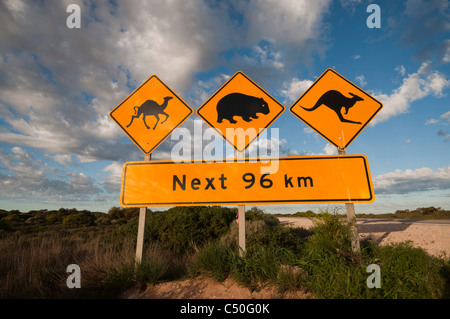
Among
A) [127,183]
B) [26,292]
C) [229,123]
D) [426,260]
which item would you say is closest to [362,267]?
[426,260]

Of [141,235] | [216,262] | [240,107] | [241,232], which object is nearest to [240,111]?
[240,107]

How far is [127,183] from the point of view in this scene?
434 centimetres

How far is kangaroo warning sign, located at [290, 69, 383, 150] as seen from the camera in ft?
13.9

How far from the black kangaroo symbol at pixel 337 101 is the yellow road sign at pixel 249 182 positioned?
3.45 feet

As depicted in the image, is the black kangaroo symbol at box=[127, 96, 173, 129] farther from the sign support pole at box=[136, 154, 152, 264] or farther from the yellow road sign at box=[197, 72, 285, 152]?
the sign support pole at box=[136, 154, 152, 264]

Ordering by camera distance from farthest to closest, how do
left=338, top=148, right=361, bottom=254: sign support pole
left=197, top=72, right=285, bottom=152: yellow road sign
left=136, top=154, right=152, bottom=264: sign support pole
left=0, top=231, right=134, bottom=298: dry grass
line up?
left=197, top=72, right=285, bottom=152: yellow road sign, left=136, top=154, right=152, bottom=264: sign support pole, left=338, top=148, right=361, bottom=254: sign support pole, left=0, top=231, right=134, bottom=298: dry grass

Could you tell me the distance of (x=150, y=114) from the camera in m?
4.81

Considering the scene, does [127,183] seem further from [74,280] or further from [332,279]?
[332,279]

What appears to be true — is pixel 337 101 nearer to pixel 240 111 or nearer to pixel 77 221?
pixel 240 111

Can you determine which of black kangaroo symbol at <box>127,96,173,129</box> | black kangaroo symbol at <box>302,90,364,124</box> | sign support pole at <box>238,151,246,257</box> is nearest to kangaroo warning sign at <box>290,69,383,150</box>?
black kangaroo symbol at <box>302,90,364,124</box>

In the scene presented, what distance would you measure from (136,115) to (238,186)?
2927mm

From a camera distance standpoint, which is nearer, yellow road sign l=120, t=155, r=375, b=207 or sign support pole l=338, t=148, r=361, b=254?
sign support pole l=338, t=148, r=361, b=254

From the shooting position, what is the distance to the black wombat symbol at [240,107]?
4512 mm

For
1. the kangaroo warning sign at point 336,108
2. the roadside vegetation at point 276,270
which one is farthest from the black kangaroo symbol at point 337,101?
the roadside vegetation at point 276,270
